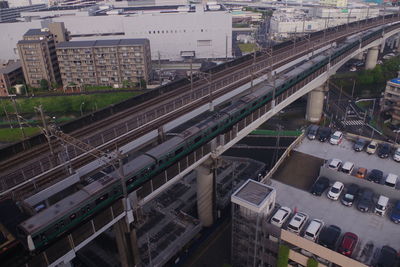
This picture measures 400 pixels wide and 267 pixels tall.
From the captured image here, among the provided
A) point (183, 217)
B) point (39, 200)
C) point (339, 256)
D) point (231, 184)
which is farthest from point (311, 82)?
point (39, 200)

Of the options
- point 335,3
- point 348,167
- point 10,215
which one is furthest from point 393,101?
point 335,3

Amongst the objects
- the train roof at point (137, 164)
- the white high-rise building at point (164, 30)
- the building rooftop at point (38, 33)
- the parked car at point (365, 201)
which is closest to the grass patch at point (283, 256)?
the parked car at point (365, 201)

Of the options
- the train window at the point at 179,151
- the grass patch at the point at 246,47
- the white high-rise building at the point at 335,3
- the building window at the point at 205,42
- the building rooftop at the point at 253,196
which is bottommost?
the grass patch at the point at 246,47

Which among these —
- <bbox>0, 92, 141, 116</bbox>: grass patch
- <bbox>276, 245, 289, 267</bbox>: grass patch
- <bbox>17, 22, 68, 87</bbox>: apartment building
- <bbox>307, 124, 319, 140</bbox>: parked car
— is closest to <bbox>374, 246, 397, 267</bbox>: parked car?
<bbox>276, 245, 289, 267</bbox>: grass patch

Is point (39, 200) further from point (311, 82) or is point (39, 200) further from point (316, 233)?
point (311, 82)

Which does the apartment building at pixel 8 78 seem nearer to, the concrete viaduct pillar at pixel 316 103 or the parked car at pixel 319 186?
the concrete viaduct pillar at pixel 316 103

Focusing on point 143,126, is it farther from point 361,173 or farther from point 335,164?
point 361,173

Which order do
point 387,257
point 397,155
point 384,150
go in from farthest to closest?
point 384,150 < point 397,155 < point 387,257
